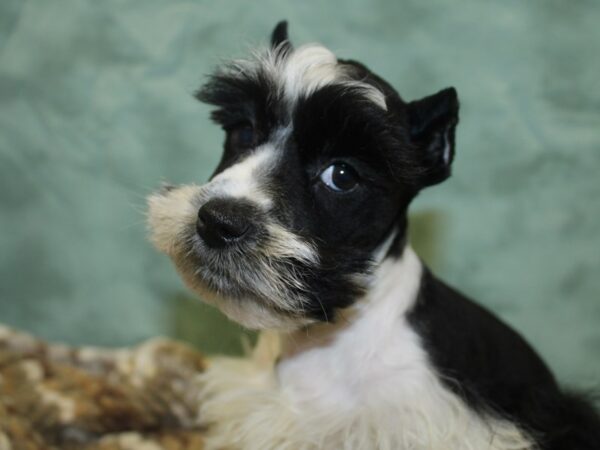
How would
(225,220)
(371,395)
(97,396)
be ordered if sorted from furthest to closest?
(97,396), (371,395), (225,220)

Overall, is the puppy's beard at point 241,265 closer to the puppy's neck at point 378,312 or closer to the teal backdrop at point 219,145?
the puppy's neck at point 378,312

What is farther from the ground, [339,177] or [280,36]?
[280,36]

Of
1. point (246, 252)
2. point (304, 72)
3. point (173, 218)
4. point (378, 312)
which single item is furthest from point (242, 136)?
point (378, 312)

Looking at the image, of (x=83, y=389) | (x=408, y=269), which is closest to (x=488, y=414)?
(x=408, y=269)

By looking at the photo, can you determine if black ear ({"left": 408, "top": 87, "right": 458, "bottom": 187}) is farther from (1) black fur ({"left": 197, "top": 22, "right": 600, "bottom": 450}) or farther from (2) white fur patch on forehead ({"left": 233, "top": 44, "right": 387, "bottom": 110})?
(2) white fur patch on forehead ({"left": 233, "top": 44, "right": 387, "bottom": 110})

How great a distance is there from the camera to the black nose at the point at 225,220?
1.66 meters

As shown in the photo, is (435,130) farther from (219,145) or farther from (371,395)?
(219,145)

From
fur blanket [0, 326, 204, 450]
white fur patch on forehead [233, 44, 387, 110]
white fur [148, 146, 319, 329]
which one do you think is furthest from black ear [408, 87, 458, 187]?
fur blanket [0, 326, 204, 450]

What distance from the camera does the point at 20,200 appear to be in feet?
9.67

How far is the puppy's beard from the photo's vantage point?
1.68m

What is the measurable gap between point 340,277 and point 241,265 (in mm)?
270

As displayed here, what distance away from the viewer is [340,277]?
5.97 feet

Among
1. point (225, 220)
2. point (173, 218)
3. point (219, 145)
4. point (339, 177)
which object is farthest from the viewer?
point (219, 145)

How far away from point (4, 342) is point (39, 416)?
464 mm
